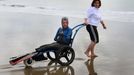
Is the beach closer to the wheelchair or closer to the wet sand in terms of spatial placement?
the wet sand

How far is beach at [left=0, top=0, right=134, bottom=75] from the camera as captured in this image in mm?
10312

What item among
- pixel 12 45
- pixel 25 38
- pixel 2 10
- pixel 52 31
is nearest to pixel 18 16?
pixel 2 10

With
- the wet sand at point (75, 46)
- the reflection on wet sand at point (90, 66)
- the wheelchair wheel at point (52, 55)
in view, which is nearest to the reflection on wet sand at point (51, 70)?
the wet sand at point (75, 46)

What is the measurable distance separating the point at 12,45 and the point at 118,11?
10.8 metres

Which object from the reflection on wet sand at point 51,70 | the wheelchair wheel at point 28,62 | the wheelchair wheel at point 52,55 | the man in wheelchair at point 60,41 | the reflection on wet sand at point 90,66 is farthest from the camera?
the wheelchair wheel at point 52,55

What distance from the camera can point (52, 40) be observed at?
541 inches

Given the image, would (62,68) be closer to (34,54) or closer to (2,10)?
(34,54)

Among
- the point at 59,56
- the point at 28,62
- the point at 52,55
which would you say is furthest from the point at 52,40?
the point at 28,62

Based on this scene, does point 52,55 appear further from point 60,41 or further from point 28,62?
point 28,62

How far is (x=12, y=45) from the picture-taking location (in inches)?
500

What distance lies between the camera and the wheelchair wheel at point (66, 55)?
1059 cm

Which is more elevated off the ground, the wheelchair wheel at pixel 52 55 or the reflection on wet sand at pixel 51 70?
the wheelchair wheel at pixel 52 55

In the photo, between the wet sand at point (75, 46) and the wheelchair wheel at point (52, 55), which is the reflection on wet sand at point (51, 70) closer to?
the wet sand at point (75, 46)

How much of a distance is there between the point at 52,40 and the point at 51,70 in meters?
3.68
